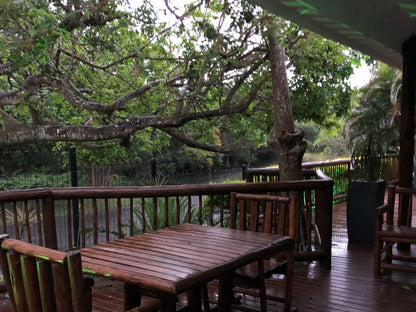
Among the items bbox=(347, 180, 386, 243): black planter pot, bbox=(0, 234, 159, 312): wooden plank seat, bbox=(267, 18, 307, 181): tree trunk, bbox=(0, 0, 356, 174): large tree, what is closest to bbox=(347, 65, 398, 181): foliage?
bbox=(0, 0, 356, 174): large tree

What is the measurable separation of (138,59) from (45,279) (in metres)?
4.70

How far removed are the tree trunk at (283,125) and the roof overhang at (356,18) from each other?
3.23ft

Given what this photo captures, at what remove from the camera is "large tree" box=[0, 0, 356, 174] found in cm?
436

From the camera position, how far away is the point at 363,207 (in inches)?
196

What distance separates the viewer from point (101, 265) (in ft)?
5.32

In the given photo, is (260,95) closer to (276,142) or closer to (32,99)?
(276,142)

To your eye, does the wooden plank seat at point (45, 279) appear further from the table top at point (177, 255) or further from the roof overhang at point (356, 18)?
the roof overhang at point (356, 18)

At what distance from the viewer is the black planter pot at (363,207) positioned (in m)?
4.96

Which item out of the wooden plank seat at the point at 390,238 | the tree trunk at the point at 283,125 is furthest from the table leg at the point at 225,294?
the tree trunk at the point at 283,125

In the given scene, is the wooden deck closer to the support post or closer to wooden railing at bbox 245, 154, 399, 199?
the support post

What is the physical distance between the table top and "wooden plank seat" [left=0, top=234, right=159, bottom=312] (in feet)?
0.88

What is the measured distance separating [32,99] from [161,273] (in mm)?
4436

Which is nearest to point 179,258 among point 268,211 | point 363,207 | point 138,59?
point 268,211

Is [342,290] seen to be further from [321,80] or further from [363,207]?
[321,80]
